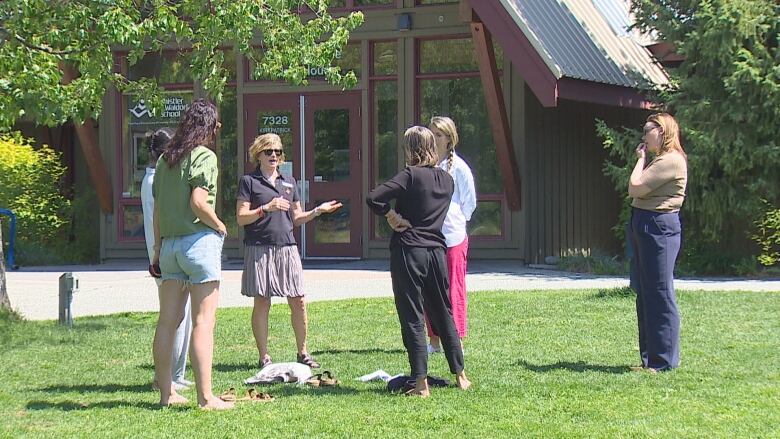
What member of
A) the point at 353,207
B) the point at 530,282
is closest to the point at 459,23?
the point at 353,207

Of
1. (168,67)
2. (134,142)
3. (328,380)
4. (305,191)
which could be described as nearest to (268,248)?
(328,380)

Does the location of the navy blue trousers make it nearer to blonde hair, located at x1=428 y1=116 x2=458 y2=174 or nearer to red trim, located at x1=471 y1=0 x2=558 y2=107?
blonde hair, located at x1=428 y1=116 x2=458 y2=174

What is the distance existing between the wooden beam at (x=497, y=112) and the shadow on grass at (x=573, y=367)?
758cm

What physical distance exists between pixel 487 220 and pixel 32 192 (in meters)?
7.86

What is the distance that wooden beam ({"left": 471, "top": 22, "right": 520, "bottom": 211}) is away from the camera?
1487 centimetres

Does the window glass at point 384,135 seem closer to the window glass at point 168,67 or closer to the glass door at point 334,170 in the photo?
the glass door at point 334,170

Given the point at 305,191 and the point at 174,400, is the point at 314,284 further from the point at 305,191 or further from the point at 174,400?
the point at 174,400

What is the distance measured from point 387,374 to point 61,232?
42.9 ft

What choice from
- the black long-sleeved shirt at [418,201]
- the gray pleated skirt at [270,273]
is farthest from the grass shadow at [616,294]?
the black long-sleeved shirt at [418,201]

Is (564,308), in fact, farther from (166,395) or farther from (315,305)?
Answer: (166,395)

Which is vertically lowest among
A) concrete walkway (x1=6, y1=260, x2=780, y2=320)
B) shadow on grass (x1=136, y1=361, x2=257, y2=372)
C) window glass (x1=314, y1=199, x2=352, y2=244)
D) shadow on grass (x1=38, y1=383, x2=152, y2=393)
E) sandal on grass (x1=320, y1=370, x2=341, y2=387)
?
shadow on grass (x1=38, y1=383, x2=152, y2=393)

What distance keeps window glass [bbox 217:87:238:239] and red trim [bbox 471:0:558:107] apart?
5.00 meters

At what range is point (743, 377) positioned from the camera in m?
7.25

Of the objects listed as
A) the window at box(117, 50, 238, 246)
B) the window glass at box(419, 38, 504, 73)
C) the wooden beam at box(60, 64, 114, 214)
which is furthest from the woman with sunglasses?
the wooden beam at box(60, 64, 114, 214)
